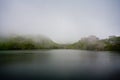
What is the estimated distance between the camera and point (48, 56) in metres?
4.66

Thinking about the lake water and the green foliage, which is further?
the green foliage

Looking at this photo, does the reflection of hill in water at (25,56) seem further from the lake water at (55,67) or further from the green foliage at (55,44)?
the green foliage at (55,44)

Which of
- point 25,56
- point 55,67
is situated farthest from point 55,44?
point 25,56

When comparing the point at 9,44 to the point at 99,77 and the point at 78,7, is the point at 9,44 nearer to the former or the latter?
the point at 78,7

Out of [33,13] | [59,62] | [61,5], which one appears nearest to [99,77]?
[59,62]

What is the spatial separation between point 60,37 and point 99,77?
4.96ft

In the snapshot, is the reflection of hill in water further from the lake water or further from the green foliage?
the green foliage

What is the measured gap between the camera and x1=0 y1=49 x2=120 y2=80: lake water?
3.41 m

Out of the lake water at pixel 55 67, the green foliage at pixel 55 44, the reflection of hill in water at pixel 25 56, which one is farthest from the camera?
the reflection of hill in water at pixel 25 56

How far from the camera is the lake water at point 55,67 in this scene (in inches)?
134

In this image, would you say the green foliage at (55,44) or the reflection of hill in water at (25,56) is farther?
the reflection of hill in water at (25,56)

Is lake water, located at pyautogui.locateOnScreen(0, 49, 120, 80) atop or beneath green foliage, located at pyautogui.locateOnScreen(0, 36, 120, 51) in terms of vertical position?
beneath

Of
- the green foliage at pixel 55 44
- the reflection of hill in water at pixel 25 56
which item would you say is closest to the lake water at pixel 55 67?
the reflection of hill in water at pixel 25 56

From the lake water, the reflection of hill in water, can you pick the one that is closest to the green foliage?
the lake water
